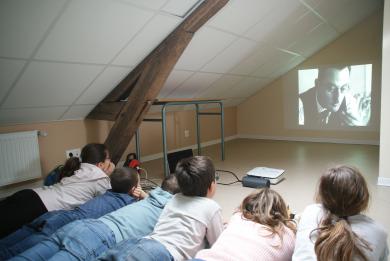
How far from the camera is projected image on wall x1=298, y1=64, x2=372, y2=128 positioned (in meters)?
4.87

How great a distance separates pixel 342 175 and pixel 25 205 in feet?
5.74

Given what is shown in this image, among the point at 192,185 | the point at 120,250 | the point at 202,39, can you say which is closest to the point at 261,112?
the point at 202,39

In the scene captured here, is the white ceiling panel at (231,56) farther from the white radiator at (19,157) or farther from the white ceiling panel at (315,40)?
the white radiator at (19,157)

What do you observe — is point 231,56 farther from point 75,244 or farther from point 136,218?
point 75,244

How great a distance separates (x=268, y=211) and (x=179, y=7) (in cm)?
181

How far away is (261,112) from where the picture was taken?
5.90 m

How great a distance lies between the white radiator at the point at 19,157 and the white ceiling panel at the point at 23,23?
40.9 inches

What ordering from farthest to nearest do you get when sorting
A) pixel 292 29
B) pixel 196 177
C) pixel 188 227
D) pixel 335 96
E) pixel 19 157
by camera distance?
pixel 335 96, pixel 292 29, pixel 19 157, pixel 196 177, pixel 188 227

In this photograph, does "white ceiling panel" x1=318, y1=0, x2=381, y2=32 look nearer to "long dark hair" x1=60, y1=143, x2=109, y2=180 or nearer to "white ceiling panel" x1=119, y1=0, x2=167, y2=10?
"white ceiling panel" x1=119, y1=0, x2=167, y2=10

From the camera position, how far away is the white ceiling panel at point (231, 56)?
137 inches

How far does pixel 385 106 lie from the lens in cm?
270

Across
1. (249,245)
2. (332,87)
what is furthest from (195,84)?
(249,245)

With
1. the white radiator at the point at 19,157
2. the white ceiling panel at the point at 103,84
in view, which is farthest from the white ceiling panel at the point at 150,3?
the white radiator at the point at 19,157

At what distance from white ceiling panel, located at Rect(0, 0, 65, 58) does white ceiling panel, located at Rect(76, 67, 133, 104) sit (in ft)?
2.61
